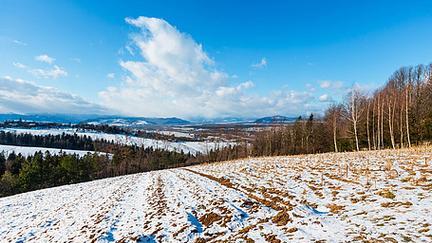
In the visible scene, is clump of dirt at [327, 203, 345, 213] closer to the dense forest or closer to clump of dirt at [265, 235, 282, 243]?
clump of dirt at [265, 235, 282, 243]

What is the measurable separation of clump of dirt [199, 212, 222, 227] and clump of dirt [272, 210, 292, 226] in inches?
110

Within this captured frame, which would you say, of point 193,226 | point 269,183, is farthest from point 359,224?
point 269,183

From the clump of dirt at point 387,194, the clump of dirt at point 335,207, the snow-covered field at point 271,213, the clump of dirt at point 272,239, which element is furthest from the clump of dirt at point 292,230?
the clump of dirt at point 387,194

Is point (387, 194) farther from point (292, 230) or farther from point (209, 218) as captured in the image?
point (209, 218)

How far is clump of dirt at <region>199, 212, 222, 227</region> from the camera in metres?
11.4

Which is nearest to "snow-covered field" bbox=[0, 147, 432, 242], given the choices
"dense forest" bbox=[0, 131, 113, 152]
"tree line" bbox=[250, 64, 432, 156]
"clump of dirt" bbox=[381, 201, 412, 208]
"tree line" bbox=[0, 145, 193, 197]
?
"clump of dirt" bbox=[381, 201, 412, 208]

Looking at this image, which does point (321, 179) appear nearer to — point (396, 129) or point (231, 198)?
point (231, 198)

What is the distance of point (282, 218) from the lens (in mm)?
9852

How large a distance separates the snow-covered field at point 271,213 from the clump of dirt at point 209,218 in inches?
2.2

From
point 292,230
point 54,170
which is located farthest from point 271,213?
point 54,170

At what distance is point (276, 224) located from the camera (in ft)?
31.1

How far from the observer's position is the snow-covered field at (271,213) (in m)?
7.91

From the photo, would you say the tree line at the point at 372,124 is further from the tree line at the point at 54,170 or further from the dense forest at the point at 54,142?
A: the dense forest at the point at 54,142

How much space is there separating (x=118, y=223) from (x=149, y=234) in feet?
11.6
